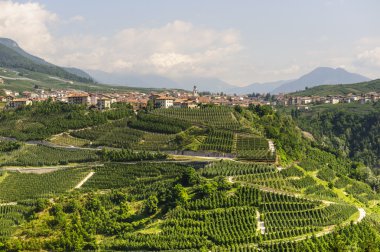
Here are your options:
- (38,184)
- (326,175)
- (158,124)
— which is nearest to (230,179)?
(326,175)

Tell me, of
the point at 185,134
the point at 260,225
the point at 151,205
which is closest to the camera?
the point at 260,225

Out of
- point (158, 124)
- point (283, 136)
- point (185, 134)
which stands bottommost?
point (283, 136)

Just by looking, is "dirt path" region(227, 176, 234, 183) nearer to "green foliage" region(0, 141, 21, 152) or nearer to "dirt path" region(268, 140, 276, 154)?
"dirt path" region(268, 140, 276, 154)

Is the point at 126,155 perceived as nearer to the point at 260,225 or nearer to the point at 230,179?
the point at 230,179

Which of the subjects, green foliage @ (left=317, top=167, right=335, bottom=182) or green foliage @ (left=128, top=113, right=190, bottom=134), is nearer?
green foliage @ (left=317, top=167, right=335, bottom=182)

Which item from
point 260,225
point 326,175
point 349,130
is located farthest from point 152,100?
point 260,225

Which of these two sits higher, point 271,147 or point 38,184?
point 271,147

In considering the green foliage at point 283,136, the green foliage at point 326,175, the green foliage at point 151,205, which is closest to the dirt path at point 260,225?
the green foliage at point 151,205

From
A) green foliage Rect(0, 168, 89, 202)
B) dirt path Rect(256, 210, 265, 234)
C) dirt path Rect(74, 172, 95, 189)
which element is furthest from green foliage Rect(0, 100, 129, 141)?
dirt path Rect(256, 210, 265, 234)

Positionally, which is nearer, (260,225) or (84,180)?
(260,225)

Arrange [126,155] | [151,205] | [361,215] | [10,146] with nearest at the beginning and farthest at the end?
[361,215]
[151,205]
[126,155]
[10,146]

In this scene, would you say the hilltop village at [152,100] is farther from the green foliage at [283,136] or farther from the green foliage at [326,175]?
the green foliage at [326,175]

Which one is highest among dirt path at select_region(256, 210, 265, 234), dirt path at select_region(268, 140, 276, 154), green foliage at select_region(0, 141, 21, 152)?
dirt path at select_region(268, 140, 276, 154)

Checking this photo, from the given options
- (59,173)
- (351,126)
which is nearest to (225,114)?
(59,173)
